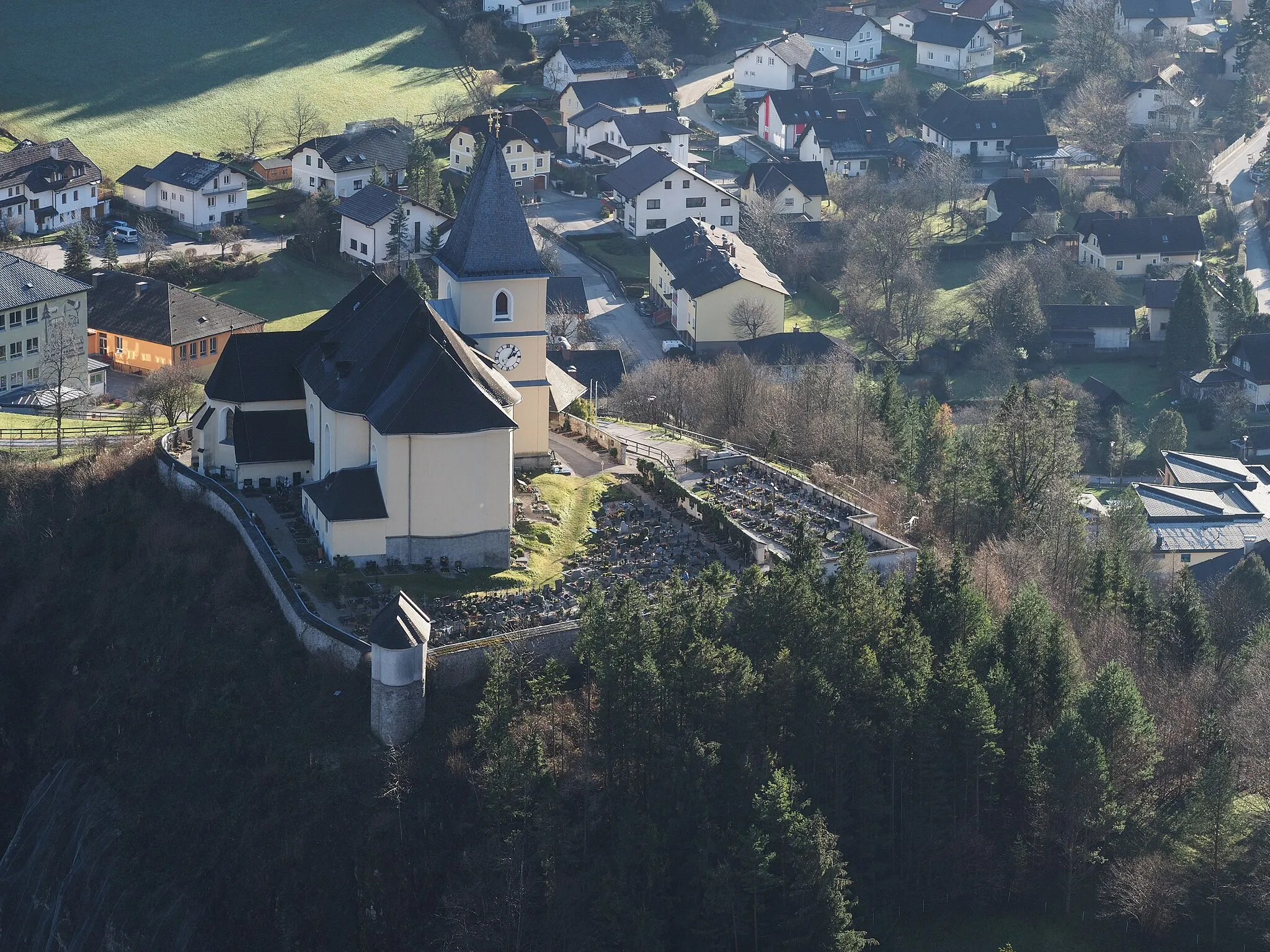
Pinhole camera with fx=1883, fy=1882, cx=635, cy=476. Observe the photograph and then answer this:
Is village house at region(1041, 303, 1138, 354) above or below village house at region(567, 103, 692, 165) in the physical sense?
below

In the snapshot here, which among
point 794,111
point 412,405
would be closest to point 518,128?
point 794,111

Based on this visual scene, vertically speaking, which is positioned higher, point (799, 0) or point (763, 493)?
point (799, 0)

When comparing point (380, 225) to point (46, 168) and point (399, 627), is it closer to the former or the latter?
point (46, 168)

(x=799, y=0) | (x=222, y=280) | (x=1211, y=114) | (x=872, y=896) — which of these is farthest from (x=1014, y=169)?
(x=872, y=896)

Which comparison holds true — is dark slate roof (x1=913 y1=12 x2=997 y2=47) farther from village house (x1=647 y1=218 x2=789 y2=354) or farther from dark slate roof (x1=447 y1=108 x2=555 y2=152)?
village house (x1=647 y1=218 x2=789 y2=354)

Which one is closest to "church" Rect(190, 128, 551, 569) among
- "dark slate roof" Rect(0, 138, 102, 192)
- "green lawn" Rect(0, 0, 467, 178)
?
"dark slate roof" Rect(0, 138, 102, 192)

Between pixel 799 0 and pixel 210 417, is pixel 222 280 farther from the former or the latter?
pixel 799 0
